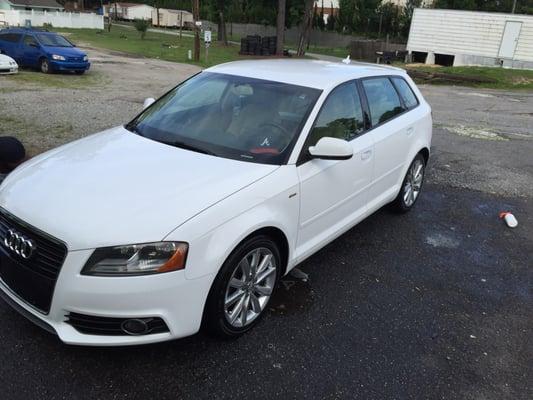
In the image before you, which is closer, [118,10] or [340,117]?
[340,117]

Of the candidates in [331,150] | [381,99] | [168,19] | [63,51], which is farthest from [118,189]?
[168,19]

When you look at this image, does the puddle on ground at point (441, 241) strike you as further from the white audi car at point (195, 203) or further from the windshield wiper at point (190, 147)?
the windshield wiper at point (190, 147)

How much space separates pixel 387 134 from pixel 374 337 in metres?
2.01

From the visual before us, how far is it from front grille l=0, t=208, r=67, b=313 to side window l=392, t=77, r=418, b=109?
12.5 feet

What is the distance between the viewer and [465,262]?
4.46 metres

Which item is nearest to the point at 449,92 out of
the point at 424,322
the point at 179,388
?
the point at 424,322

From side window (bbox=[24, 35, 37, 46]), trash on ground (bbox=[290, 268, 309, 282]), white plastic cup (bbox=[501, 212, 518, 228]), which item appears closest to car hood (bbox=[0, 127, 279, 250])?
trash on ground (bbox=[290, 268, 309, 282])

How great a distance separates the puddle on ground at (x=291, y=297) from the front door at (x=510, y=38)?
29.1 meters

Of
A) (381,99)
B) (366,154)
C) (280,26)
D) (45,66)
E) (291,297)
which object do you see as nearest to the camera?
(291,297)

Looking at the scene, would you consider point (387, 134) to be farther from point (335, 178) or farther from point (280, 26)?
point (280, 26)

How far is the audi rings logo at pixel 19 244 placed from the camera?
2.62 metres

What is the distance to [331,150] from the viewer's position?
330 centimetres

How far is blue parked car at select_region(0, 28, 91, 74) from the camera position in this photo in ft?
55.5

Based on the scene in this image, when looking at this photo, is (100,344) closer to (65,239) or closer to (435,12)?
(65,239)
